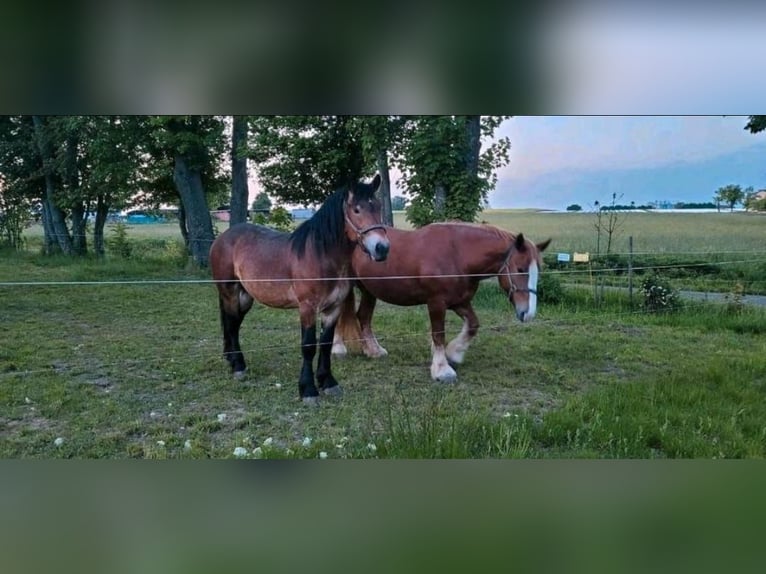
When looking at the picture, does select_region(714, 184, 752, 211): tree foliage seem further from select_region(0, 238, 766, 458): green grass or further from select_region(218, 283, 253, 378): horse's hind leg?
select_region(218, 283, 253, 378): horse's hind leg

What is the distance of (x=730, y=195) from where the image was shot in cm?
251

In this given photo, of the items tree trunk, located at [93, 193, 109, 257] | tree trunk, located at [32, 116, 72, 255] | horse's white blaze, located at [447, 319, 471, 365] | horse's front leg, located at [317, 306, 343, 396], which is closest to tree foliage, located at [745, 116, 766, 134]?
horse's white blaze, located at [447, 319, 471, 365]

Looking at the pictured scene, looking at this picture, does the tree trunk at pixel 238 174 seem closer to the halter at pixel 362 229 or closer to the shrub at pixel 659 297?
the halter at pixel 362 229

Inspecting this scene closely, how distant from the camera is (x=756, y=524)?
173cm

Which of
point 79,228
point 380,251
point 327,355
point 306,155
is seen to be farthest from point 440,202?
point 79,228

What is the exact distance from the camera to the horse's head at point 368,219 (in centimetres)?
217

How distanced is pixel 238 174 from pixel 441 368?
49.7 inches

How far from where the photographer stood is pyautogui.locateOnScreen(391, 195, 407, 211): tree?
2328 millimetres

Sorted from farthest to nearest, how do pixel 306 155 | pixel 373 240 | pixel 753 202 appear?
pixel 753 202
pixel 306 155
pixel 373 240

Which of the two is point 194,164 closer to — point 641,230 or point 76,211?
point 76,211

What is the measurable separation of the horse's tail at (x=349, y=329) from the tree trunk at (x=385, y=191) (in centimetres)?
42

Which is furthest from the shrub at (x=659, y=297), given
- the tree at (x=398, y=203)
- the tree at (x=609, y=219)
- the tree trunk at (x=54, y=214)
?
the tree trunk at (x=54, y=214)

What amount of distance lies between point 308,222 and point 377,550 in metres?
1.34
